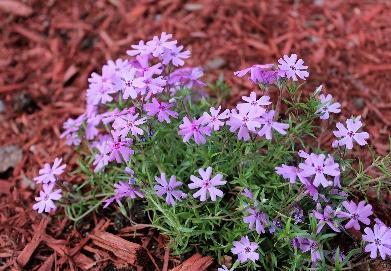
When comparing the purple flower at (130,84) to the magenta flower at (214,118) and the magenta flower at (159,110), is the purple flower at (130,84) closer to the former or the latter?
the magenta flower at (159,110)

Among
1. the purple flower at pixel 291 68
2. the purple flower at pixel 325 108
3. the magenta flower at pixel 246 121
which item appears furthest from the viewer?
the purple flower at pixel 325 108

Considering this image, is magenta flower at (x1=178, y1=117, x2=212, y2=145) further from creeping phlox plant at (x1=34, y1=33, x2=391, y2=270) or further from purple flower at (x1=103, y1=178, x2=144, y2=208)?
purple flower at (x1=103, y1=178, x2=144, y2=208)

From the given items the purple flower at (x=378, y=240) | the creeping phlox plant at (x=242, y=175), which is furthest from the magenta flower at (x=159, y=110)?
the purple flower at (x=378, y=240)

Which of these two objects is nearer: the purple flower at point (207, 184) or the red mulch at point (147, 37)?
the purple flower at point (207, 184)

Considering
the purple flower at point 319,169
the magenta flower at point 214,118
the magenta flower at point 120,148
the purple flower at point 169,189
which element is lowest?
the purple flower at point 169,189

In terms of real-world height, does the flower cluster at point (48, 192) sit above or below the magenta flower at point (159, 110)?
below
